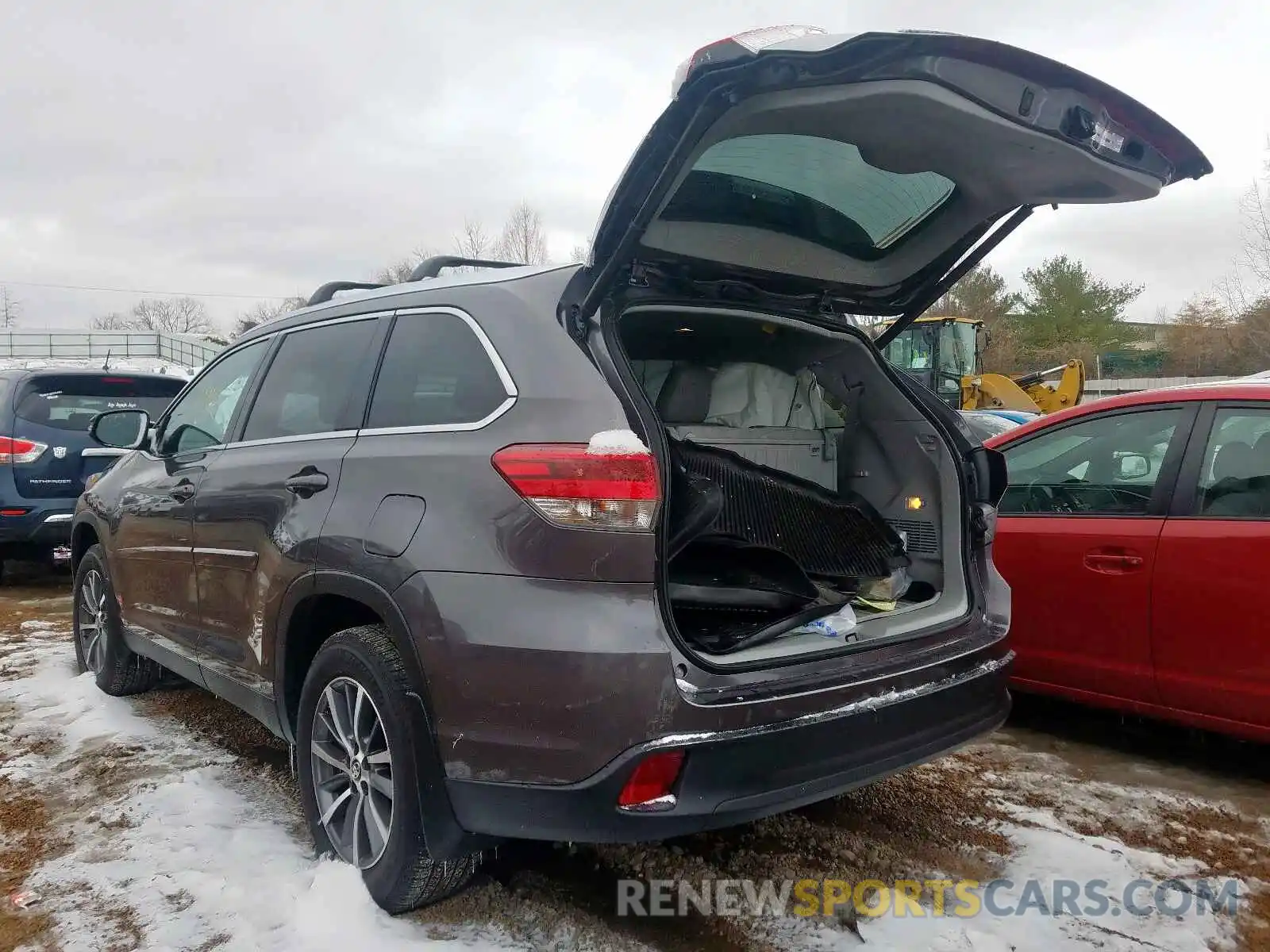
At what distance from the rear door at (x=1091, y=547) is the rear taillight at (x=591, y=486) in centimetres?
230

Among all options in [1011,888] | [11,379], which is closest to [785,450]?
[1011,888]

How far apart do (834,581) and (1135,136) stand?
5.27 ft

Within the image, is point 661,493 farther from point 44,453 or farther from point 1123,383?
point 1123,383

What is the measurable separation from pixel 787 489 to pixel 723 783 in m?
1.37

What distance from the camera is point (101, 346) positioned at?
126 ft

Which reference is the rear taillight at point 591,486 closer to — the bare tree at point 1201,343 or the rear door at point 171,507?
the rear door at point 171,507

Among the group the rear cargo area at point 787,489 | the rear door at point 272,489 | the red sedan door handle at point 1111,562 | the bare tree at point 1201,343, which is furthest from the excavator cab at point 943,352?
the bare tree at point 1201,343

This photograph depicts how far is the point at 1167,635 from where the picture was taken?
3.34 m

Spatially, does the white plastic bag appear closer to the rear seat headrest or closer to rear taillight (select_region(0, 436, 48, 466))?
the rear seat headrest

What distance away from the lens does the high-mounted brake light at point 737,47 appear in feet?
6.46

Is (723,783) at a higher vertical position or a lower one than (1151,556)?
lower

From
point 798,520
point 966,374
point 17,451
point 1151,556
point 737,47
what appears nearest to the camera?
point 737,47

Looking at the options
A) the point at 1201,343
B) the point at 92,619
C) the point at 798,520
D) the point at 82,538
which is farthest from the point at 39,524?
the point at 1201,343

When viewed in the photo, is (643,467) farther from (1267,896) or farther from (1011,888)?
(1267,896)
